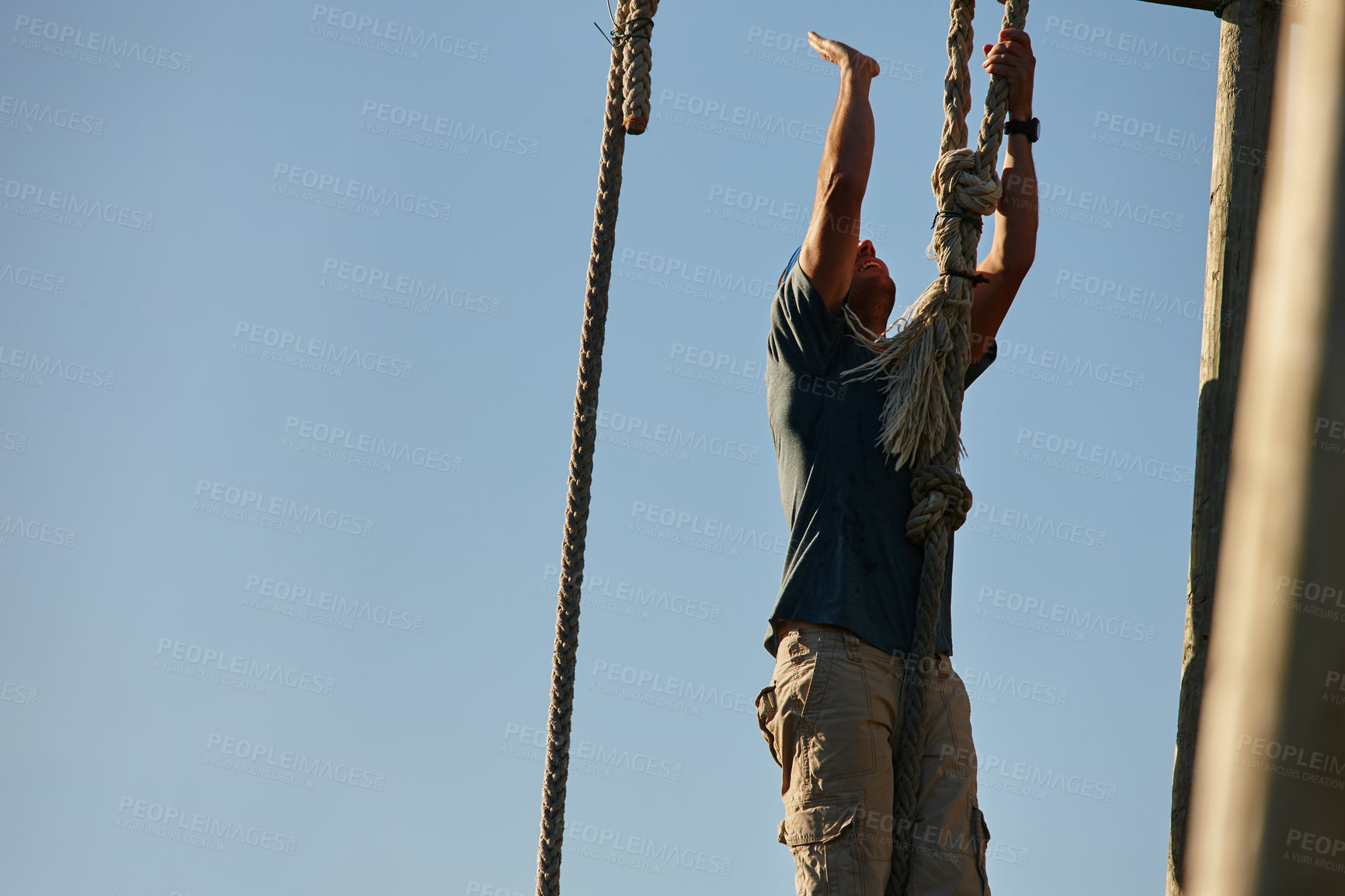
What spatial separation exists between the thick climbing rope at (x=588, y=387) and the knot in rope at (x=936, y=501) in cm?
74

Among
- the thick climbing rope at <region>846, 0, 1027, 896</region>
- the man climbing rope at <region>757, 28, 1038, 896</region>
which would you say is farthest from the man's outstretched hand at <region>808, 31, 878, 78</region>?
the thick climbing rope at <region>846, 0, 1027, 896</region>

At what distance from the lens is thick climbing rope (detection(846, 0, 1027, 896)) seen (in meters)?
2.91

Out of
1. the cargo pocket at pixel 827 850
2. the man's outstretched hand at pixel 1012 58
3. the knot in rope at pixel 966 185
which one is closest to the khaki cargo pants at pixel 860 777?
the cargo pocket at pixel 827 850

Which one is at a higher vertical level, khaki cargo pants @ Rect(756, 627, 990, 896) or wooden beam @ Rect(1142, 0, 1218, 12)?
wooden beam @ Rect(1142, 0, 1218, 12)

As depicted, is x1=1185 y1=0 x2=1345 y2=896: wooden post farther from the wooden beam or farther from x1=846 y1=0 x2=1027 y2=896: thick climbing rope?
x1=846 y1=0 x2=1027 y2=896: thick climbing rope

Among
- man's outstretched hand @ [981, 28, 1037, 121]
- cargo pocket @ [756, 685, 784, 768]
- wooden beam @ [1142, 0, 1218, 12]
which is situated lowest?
cargo pocket @ [756, 685, 784, 768]

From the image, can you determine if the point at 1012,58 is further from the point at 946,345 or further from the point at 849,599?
the point at 849,599

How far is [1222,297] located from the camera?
3.33 metres

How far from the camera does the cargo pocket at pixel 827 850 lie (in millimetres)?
2748

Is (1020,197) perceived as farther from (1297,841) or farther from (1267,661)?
(1297,841)

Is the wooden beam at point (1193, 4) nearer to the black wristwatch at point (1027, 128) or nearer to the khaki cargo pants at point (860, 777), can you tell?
the black wristwatch at point (1027, 128)

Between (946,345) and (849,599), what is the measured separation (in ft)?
2.06

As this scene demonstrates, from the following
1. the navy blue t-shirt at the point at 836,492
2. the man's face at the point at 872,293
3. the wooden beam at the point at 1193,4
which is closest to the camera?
the navy blue t-shirt at the point at 836,492

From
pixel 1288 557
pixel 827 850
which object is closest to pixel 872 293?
pixel 1288 557
